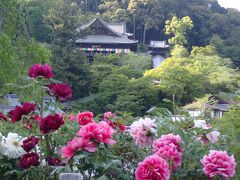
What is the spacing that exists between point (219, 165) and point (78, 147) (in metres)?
0.56

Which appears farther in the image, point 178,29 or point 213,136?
point 178,29

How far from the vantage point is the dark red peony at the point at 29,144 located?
6.77 feet

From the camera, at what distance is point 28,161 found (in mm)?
2027

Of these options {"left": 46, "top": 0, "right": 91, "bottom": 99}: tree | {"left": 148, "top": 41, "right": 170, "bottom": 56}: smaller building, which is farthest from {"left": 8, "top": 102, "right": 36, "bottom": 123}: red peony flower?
{"left": 148, "top": 41, "right": 170, "bottom": 56}: smaller building

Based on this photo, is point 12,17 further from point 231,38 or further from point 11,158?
point 231,38

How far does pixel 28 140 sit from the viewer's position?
2084mm

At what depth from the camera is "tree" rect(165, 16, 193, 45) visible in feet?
117

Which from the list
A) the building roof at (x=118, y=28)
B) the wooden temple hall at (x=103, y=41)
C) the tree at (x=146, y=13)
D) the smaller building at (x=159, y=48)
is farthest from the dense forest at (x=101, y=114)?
the tree at (x=146, y=13)

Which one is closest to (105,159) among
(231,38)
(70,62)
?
(70,62)

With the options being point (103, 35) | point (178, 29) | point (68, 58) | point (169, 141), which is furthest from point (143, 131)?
point (178, 29)

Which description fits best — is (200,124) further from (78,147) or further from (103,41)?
(103,41)

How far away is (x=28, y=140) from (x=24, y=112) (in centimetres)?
19

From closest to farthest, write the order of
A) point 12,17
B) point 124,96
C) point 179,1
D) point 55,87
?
point 55,87
point 12,17
point 124,96
point 179,1

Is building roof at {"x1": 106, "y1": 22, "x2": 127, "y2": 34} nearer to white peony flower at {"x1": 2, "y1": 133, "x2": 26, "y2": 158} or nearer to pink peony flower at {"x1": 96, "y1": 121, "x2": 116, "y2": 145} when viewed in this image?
white peony flower at {"x1": 2, "y1": 133, "x2": 26, "y2": 158}
